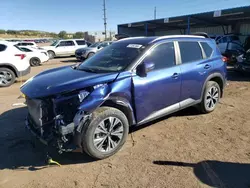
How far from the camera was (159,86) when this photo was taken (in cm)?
430

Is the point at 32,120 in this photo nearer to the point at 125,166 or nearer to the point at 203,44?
the point at 125,166

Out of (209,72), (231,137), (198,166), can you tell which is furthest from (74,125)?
(209,72)

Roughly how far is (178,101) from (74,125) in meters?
2.25

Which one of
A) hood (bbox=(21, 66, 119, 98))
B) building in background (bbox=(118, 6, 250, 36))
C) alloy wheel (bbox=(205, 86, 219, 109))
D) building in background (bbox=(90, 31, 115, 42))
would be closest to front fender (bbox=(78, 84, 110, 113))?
hood (bbox=(21, 66, 119, 98))

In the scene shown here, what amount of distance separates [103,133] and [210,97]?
2989 millimetres

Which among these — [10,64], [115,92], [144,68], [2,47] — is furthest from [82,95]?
[2,47]

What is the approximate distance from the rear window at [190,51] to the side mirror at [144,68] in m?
1.15

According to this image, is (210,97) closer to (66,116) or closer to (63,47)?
(66,116)

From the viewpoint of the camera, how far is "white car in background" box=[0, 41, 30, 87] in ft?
30.5

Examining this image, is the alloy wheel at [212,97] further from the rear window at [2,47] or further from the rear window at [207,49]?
the rear window at [2,47]

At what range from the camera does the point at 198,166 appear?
11.5 feet

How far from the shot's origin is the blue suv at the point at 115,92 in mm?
3426

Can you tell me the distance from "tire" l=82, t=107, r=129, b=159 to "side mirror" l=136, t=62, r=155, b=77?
72cm

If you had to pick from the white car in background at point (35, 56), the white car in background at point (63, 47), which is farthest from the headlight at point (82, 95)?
the white car in background at point (63, 47)
